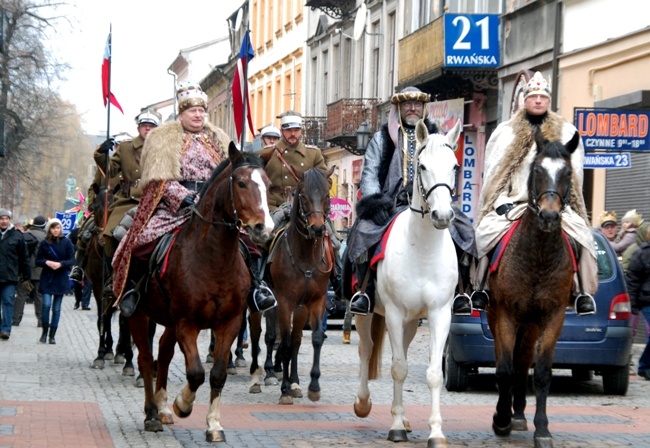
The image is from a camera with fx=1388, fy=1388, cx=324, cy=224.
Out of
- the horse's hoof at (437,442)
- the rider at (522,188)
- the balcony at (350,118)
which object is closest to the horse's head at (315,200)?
the rider at (522,188)

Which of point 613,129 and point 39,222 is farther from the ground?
point 613,129

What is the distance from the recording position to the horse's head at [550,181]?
9.88m

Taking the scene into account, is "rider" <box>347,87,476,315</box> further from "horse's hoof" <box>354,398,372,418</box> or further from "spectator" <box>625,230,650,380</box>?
"spectator" <box>625,230,650,380</box>

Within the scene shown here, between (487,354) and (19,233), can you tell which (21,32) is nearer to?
(19,233)

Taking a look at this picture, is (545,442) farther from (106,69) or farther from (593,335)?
(106,69)

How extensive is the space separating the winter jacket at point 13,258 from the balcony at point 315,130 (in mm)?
27448

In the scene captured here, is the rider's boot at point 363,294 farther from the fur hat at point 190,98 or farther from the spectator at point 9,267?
the spectator at point 9,267

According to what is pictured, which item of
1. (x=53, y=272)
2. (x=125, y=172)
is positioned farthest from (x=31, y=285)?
(x=125, y=172)

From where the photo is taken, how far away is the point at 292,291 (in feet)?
47.2

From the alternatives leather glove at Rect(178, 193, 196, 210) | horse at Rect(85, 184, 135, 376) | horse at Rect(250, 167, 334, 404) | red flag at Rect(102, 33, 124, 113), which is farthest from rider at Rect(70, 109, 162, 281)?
leather glove at Rect(178, 193, 196, 210)

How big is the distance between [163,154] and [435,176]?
270cm

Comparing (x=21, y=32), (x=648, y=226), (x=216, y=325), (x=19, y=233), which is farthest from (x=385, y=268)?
(x=21, y=32)

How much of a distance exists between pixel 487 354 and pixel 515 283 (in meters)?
4.17

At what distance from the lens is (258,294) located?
1108 centimetres
